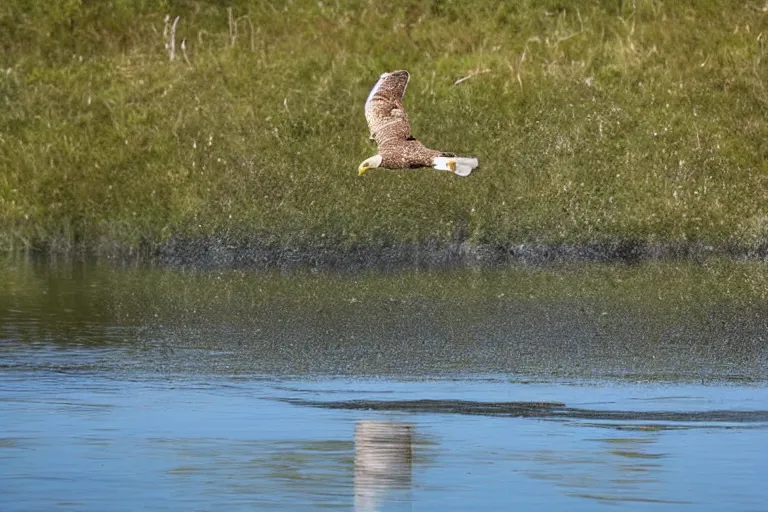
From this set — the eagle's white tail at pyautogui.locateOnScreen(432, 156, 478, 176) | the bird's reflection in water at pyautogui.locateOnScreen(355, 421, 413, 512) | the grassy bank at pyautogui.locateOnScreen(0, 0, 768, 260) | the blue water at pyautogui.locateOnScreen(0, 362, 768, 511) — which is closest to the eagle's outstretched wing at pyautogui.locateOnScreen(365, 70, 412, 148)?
the eagle's white tail at pyautogui.locateOnScreen(432, 156, 478, 176)

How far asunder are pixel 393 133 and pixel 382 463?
3761 millimetres

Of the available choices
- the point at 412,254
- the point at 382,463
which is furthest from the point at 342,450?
the point at 412,254

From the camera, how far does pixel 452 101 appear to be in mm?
30531

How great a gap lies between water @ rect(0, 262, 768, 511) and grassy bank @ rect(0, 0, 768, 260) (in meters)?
3.71

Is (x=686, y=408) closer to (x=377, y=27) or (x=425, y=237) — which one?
(x=425, y=237)

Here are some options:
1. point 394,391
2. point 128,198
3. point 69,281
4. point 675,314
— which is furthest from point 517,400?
point 128,198

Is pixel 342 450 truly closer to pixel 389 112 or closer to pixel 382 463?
pixel 382 463

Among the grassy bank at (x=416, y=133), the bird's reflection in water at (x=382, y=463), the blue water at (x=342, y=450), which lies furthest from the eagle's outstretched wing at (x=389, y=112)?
the grassy bank at (x=416, y=133)

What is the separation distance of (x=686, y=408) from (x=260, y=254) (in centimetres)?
1444

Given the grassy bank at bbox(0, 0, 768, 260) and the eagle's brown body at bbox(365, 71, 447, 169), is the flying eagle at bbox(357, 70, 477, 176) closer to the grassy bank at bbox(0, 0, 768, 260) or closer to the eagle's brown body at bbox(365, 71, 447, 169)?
the eagle's brown body at bbox(365, 71, 447, 169)

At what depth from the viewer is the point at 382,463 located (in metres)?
12.2

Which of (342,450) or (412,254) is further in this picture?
(412,254)

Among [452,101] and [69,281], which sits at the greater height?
[452,101]

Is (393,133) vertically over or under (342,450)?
over
